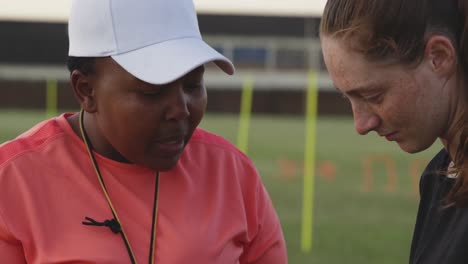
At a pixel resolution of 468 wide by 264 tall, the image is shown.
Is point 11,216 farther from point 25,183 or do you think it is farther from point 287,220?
point 287,220

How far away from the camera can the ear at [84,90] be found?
2871mm

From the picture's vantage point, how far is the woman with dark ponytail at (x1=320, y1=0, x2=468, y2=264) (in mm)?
2133

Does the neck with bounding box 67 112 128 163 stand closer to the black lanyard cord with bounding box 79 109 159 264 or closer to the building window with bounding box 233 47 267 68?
the black lanyard cord with bounding box 79 109 159 264

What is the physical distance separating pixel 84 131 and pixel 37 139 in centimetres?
15

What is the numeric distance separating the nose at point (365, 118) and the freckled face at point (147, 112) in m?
0.60

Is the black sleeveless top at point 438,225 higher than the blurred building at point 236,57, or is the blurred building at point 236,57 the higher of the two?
the black sleeveless top at point 438,225

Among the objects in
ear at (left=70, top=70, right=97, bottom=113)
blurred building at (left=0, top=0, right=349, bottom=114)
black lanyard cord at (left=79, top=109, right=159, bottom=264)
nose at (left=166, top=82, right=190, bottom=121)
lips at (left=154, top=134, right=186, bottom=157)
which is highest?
nose at (left=166, top=82, right=190, bottom=121)

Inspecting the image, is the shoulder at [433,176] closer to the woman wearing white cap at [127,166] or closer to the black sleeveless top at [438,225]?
the black sleeveless top at [438,225]

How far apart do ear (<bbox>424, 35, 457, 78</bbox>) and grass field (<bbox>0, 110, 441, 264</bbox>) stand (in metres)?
7.61

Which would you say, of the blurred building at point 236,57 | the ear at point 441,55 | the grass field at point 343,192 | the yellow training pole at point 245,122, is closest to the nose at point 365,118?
the ear at point 441,55

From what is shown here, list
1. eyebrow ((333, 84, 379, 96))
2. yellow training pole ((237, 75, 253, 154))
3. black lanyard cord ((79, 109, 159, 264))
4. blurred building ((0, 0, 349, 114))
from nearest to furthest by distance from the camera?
eyebrow ((333, 84, 379, 96))
black lanyard cord ((79, 109, 159, 264))
yellow training pole ((237, 75, 253, 154))
blurred building ((0, 0, 349, 114))

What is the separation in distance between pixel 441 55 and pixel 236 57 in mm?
40555

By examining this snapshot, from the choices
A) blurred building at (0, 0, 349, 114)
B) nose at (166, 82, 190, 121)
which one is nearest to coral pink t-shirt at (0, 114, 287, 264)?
nose at (166, 82, 190, 121)

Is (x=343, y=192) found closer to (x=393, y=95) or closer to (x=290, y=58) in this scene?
(x=393, y=95)
